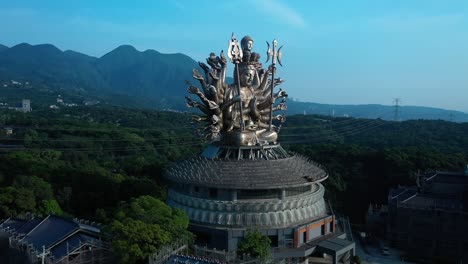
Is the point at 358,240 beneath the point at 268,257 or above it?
beneath

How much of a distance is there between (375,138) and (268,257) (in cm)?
6613

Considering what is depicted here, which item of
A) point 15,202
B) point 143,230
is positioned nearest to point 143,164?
point 15,202

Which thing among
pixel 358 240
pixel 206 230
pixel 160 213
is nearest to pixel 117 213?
pixel 160 213

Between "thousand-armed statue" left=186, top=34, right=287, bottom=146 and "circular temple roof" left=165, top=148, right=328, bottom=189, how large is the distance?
2.18 m

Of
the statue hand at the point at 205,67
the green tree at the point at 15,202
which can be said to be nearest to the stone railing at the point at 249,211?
the statue hand at the point at 205,67

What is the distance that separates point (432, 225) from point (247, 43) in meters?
18.8

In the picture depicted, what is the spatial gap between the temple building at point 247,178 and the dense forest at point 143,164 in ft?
9.74

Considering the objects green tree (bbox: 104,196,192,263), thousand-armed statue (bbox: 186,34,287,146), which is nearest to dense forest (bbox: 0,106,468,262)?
green tree (bbox: 104,196,192,263)

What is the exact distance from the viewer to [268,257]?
77.0ft

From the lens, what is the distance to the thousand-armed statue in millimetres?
31984

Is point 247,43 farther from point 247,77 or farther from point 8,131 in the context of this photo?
point 8,131

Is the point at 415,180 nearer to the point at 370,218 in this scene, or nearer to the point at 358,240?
the point at 370,218

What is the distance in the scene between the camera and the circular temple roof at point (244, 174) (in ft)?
92.1

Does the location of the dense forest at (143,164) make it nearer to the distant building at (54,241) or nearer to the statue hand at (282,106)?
the distant building at (54,241)
